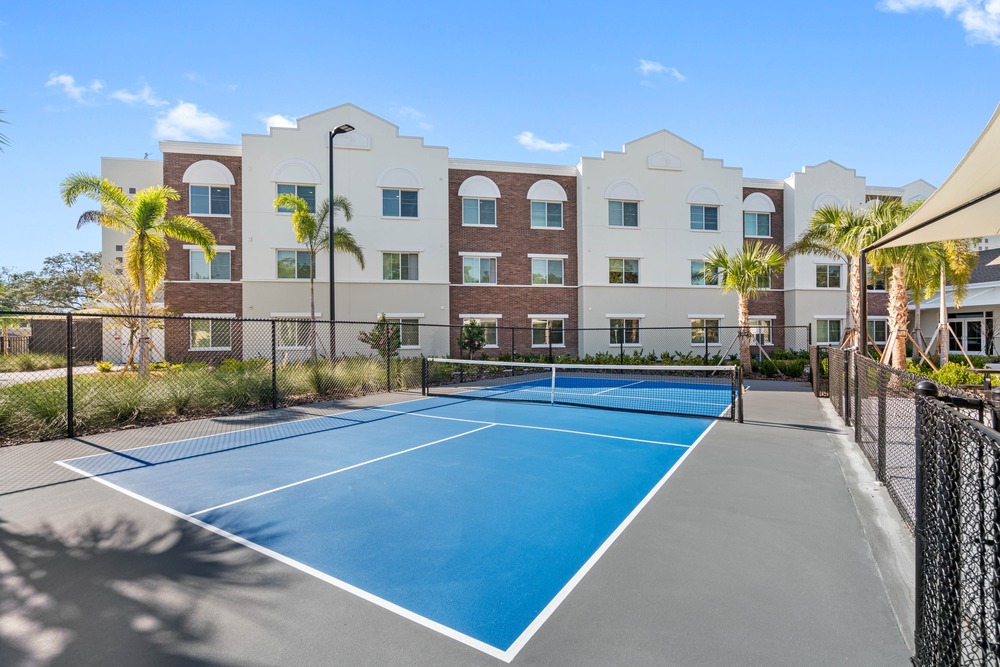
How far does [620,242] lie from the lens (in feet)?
100

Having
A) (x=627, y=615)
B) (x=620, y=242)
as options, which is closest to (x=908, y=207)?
(x=620, y=242)

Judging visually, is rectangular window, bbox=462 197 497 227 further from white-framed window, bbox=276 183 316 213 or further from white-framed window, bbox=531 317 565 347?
white-framed window, bbox=276 183 316 213

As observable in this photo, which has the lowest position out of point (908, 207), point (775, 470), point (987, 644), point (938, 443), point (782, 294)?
point (775, 470)

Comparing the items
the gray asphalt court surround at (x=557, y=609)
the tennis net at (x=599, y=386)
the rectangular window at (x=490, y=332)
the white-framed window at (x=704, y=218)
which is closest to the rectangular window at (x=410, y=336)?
the rectangular window at (x=490, y=332)

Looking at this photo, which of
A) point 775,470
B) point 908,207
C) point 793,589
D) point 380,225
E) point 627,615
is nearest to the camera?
point 627,615

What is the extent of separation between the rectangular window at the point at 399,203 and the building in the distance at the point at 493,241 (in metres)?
0.07

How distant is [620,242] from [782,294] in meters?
11.1

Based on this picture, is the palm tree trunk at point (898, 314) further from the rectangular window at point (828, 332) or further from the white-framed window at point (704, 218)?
the rectangular window at point (828, 332)

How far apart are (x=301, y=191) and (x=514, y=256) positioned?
11808 millimetres

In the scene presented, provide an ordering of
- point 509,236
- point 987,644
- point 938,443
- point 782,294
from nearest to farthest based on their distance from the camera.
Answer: point 987,644 < point 938,443 < point 509,236 < point 782,294

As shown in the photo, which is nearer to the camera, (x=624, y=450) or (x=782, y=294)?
(x=624, y=450)

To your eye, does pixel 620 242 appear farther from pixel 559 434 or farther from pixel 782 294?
pixel 559 434

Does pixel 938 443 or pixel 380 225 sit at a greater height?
pixel 380 225

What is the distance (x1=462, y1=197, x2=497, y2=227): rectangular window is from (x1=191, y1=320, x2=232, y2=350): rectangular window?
45.3 ft
